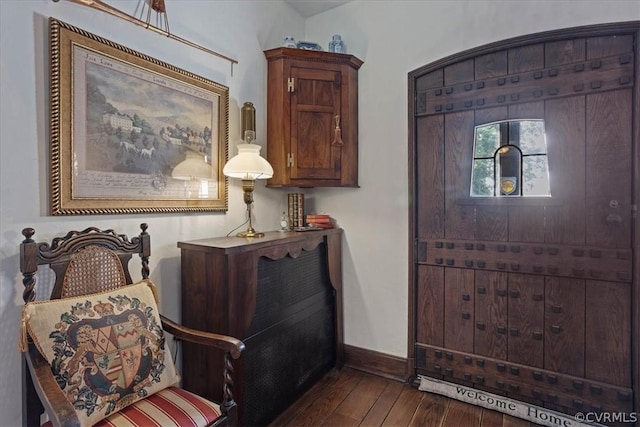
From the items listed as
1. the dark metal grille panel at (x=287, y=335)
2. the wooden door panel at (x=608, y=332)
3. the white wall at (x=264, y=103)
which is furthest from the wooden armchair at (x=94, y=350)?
the wooden door panel at (x=608, y=332)

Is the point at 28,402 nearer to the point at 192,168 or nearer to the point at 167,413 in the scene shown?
the point at 167,413

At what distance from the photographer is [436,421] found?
1.96 metres

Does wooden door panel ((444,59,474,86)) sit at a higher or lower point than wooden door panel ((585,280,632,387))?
higher

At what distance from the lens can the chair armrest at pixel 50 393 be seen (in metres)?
0.95

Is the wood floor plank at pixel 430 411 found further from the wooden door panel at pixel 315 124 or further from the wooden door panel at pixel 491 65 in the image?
the wooden door panel at pixel 491 65

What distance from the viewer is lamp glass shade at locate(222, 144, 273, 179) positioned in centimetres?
194

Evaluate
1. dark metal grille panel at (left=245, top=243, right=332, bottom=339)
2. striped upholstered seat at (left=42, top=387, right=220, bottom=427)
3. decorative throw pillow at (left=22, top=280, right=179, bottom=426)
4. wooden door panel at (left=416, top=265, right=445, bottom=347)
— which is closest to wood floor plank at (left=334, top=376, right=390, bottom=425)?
wooden door panel at (left=416, top=265, right=445, bottom=347)

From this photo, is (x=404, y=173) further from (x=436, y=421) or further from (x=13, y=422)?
(x=13, y=422)

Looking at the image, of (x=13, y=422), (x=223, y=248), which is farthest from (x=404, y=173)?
(x=13, y=422)

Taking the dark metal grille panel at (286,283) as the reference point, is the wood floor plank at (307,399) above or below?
below

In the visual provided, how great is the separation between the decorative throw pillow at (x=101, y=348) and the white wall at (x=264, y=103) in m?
0.29

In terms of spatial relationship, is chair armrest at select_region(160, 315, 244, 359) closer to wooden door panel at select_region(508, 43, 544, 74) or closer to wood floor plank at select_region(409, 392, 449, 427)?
wood floor plank at select_region(409, 392, 449, 427)

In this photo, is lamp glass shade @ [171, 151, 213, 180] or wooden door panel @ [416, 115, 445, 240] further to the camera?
wooden door panel @ [416, 115, 445, 240]

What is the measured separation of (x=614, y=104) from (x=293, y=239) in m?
1.94
